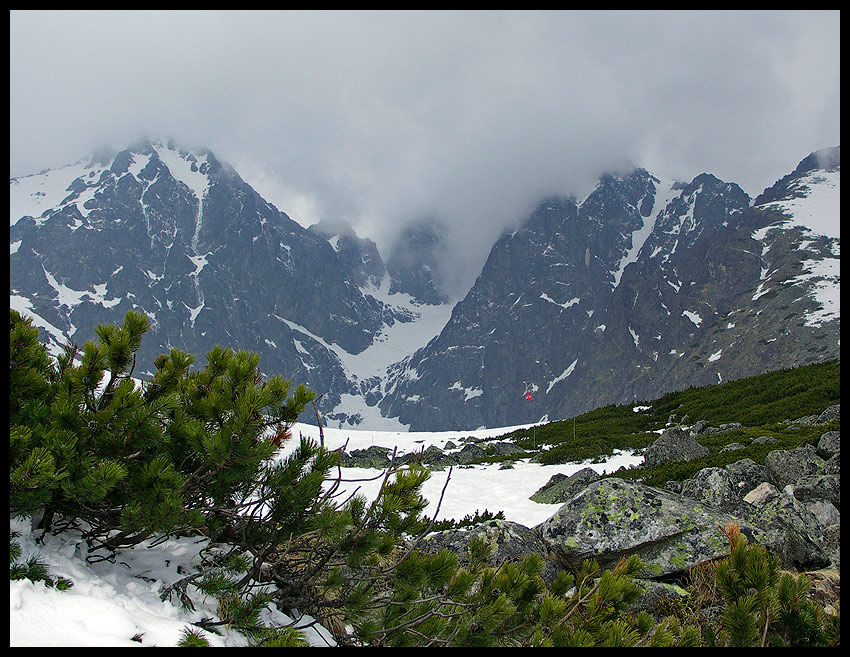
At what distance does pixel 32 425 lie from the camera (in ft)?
9.78

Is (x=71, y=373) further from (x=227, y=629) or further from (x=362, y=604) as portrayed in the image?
(x=362, y=604)

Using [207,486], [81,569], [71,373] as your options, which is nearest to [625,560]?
[207,486]

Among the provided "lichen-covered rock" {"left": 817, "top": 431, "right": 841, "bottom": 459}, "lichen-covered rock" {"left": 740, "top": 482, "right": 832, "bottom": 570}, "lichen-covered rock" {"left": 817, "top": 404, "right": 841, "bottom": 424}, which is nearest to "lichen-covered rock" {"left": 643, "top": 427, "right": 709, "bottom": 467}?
"lichen-covered rock" {"left": 817, "top": 431, "right": 841, "bottom": 459}

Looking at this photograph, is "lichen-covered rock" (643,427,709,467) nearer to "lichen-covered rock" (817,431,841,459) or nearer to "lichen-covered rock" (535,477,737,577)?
"lichen-covered rock" (817,431,841,459)

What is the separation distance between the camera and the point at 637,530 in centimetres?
628

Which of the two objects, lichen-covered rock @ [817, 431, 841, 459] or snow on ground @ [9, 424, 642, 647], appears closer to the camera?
snow on ground @ [9, 424, 642, 647]

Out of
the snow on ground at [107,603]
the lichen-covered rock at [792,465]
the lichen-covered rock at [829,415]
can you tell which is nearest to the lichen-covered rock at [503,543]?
the snow on ground at [107,603]

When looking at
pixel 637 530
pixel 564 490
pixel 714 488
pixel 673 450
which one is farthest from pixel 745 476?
pixel 673 450

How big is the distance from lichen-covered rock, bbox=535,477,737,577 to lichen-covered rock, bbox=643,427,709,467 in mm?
8445

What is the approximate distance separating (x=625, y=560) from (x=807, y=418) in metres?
17.9

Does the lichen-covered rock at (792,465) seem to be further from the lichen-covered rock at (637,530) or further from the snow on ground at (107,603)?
the snow on ground at (107,603)

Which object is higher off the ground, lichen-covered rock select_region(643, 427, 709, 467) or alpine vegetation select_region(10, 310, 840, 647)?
lichen-covered rock select_region(643, 427, 709, 467)

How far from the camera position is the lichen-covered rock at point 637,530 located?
603 centimetres

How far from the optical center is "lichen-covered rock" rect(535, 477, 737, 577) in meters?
6.03
